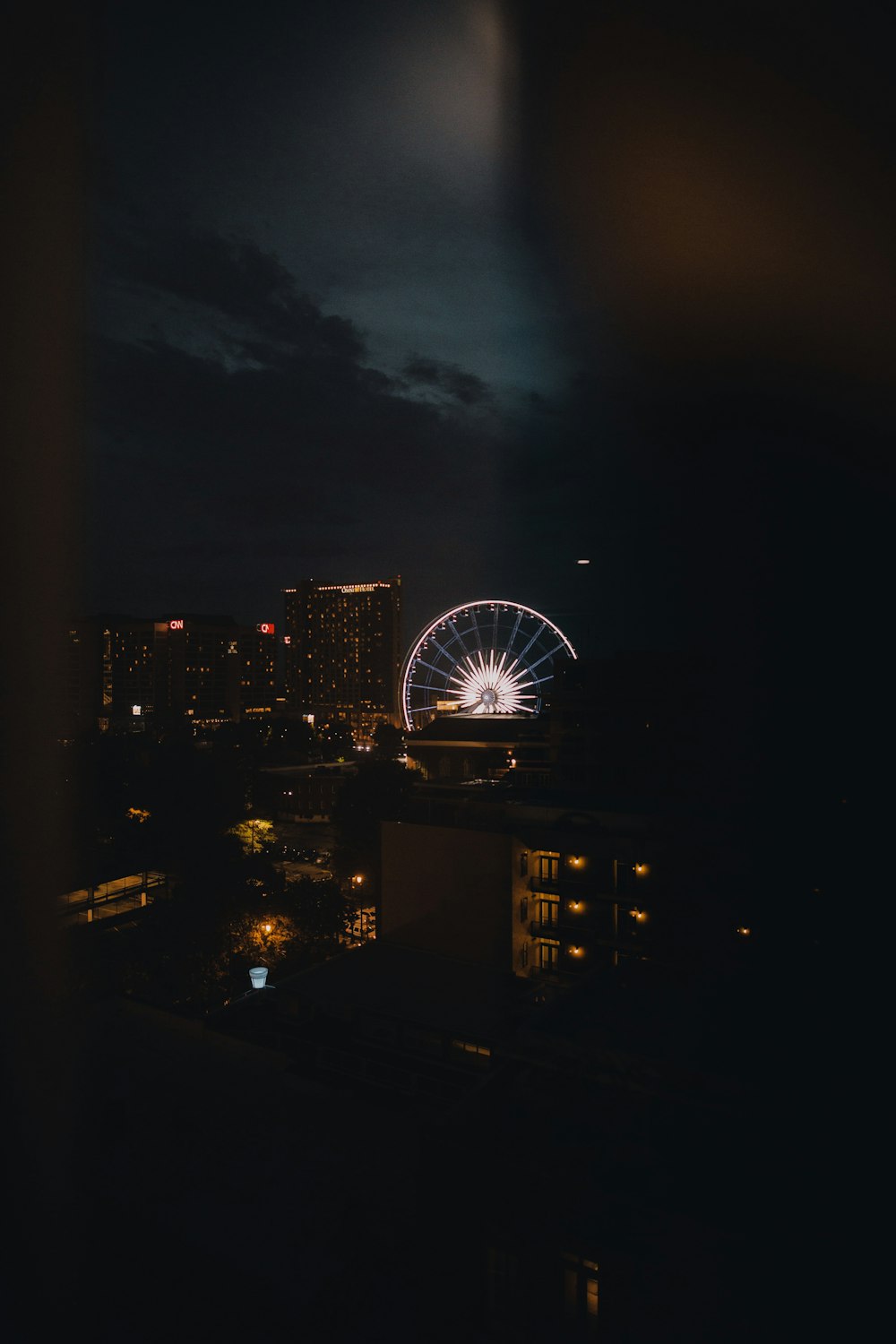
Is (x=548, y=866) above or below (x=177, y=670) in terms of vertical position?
below

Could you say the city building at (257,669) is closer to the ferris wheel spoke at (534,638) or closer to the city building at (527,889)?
the ferris wheel spoke at (534,638)

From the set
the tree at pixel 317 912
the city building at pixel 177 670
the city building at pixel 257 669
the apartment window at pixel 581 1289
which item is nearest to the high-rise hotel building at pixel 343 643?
the city building at pixel 257 669

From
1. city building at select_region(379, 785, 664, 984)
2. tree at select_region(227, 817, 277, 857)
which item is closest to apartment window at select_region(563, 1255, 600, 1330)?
city building at select_region(379, 785, 664, 984)

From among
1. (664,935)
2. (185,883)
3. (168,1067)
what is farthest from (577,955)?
(185,883)

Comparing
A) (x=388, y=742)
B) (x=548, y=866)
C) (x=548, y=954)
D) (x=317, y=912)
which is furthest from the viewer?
(x=388, y=742)

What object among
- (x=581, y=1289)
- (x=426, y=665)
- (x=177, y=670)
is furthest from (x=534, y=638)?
(x=177, y=670)

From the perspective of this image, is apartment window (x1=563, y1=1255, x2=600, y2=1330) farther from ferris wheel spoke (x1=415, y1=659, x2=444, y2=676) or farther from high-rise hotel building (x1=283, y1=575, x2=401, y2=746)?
high-rise hotel building (x1=283, y1=575, x2=401, y2=746)

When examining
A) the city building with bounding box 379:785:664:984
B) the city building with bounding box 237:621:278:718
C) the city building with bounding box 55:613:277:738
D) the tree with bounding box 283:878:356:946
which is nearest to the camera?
the city building with bounding box 379:785:664:984

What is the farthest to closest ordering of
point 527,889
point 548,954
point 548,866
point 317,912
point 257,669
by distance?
1. point 257,669
2. point 317,912
3. point 548,954
4. point 548,866
5. point 527,889

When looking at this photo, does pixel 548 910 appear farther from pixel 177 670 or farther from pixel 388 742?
pixel 177 670
